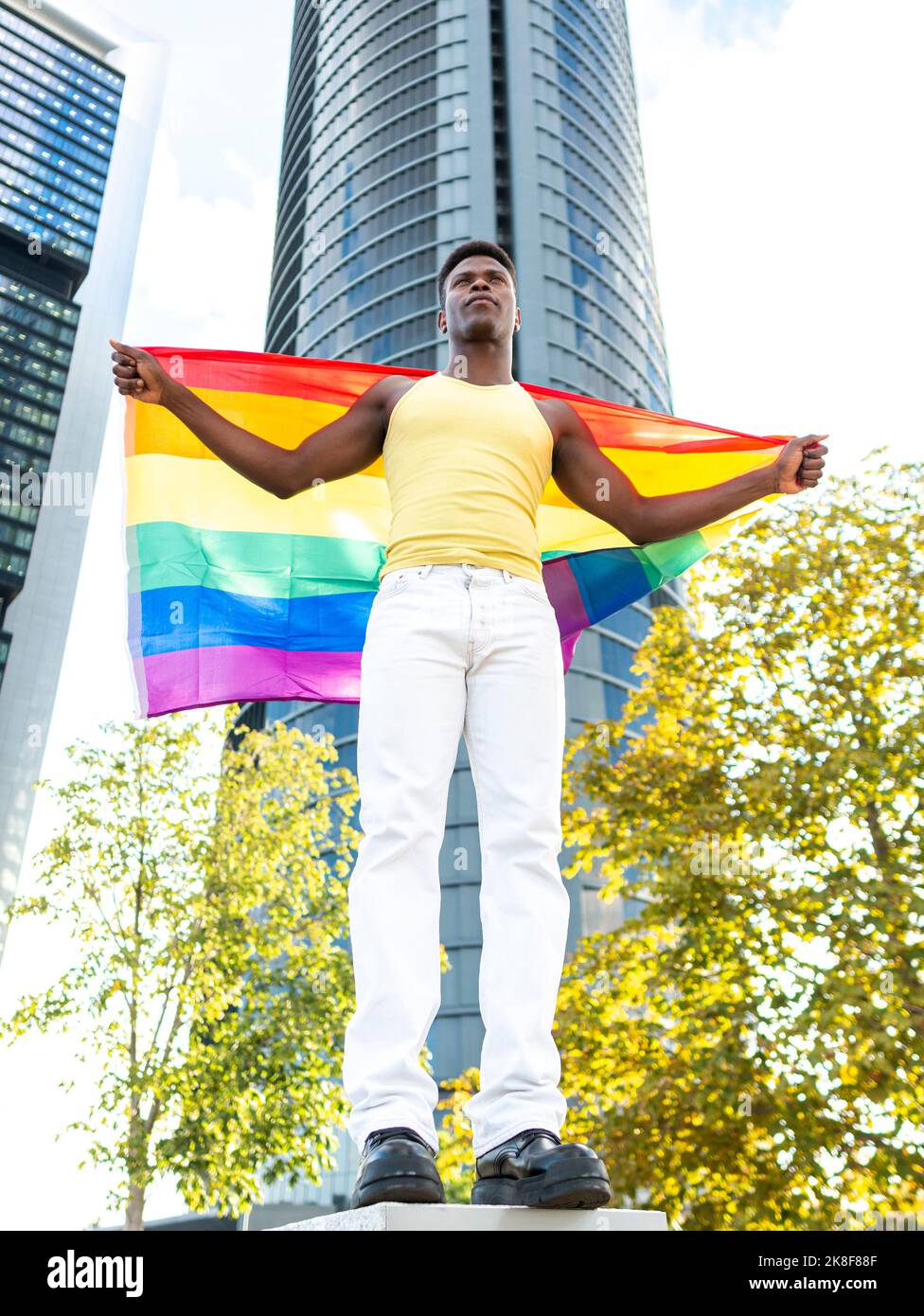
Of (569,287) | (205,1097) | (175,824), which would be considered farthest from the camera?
(569,287)

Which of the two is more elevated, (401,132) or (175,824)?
(401,132)

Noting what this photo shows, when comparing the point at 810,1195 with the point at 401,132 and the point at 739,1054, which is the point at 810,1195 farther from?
the point at 401,132

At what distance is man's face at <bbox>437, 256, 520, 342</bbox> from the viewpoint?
3219mm

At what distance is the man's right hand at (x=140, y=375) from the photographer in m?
3.12

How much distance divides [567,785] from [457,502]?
836 centimetres

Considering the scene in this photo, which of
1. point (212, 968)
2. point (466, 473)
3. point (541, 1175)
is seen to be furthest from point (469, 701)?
point (212, 968)

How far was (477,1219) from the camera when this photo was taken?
196 cm

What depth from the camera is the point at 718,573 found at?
11.4 m

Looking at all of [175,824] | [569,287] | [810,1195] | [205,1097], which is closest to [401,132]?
[569,287]

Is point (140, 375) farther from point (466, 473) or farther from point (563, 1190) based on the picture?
point (563, 1190)

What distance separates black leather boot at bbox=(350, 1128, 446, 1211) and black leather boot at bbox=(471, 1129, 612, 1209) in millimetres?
128

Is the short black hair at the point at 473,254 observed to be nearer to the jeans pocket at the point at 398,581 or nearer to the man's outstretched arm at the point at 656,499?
the man's outstretched arm at the point at 656,499

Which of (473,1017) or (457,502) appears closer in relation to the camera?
(457,502)

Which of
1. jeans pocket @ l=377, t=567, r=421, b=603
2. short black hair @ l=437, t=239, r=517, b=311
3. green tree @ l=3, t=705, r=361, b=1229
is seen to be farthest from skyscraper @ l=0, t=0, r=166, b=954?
jeans pocket @ l=377, t=567, r=421, b=603
